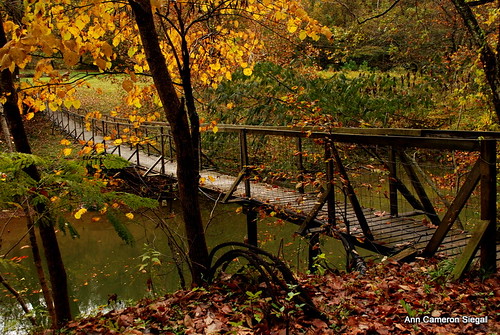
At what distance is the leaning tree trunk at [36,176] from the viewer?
12.8 feet

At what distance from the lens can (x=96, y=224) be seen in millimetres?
10938

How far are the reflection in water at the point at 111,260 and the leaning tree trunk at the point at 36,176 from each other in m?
1.41

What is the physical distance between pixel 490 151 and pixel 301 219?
2.74 m

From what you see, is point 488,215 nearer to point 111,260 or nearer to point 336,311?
point 336,311

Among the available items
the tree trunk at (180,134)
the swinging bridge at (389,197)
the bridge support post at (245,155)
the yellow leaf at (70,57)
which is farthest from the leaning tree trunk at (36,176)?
the bridge support post at (245,155)

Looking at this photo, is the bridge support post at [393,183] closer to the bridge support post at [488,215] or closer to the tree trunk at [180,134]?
the bridge support post at [488,215]

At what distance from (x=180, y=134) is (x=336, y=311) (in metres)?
1.85

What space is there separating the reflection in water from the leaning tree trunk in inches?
55.5

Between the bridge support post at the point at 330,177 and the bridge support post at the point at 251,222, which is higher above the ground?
the bridge support post at the point at 330,177

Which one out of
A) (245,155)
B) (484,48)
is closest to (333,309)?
(245,155)

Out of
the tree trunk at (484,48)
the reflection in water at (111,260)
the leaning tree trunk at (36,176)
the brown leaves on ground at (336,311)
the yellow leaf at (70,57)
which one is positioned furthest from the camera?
the reflection in water at (111,260)

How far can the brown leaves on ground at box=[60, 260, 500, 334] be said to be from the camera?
7.73 feet

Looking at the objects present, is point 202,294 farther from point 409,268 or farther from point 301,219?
point 301,219

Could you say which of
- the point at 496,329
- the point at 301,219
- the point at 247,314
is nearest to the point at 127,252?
the point at 301,219
